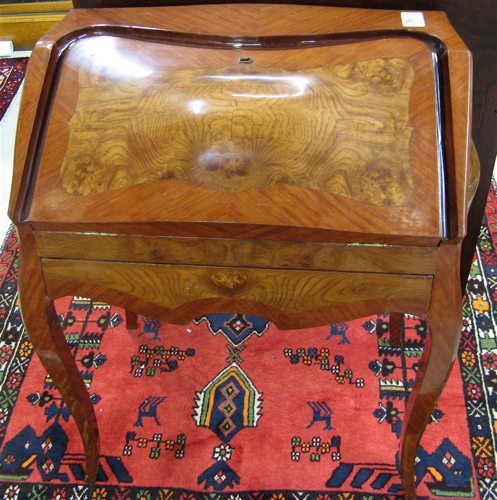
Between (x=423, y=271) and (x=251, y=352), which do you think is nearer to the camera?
(x=423, y=271)

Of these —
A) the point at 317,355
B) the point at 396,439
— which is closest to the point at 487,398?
the point at 396,439

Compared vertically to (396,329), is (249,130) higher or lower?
higher

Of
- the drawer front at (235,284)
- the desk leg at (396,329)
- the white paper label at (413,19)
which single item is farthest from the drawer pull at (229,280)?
the desk leg at (396,329)

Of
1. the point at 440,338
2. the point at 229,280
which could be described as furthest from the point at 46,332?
the point at 440,338

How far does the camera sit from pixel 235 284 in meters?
1.26

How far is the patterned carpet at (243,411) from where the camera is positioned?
65.8 inches

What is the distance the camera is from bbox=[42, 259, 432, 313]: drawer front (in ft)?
3.98

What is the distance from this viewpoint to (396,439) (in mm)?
1750

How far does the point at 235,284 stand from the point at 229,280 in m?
0.02

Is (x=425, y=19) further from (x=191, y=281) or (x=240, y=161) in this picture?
(x=191, y=281)

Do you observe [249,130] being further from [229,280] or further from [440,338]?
[440,338]

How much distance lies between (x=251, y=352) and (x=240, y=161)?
92 cm

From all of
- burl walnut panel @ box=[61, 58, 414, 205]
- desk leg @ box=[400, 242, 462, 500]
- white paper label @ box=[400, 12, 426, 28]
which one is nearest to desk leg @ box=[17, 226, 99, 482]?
burl walnut panel @ box=[61, 58, 414, 205]

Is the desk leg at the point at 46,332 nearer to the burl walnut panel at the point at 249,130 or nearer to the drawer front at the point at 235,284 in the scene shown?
the drawer front at the point at 235,284
